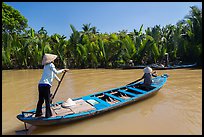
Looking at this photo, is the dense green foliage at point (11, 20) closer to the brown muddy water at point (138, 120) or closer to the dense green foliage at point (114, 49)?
the dense green foliage at point (114, 49)

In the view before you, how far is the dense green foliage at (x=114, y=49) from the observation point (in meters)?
15.9

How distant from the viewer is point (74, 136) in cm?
402

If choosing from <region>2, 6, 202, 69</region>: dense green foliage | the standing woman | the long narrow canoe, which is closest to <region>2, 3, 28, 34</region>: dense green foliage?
<region>2, 6, 202, 69</region>: dense green foliage

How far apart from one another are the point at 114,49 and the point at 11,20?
44.6ft

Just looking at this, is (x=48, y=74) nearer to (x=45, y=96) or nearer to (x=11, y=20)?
(x=45, y=96)

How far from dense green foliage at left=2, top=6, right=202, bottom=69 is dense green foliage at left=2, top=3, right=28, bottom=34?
6.84m

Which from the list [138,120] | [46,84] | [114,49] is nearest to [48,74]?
[46,84]

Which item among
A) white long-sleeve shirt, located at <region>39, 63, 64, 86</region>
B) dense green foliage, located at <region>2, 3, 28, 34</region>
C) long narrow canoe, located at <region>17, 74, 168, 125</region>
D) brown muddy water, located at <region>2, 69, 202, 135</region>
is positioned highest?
dense green foliage, located at <region>2, 3, 28, 34</region>

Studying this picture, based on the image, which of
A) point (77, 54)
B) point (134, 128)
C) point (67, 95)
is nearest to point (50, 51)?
point (77, 54)

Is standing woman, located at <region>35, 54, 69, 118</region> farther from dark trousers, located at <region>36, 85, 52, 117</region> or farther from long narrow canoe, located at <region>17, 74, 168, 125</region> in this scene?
long narrow canoe, located at <region>17, 74, 168, 125</region>

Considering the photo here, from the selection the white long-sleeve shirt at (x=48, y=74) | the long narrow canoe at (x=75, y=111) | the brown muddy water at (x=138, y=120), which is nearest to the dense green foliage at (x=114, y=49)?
the brown muddy water at (x=138, y=120)

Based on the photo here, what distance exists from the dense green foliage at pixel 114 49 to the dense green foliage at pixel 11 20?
6844 mm

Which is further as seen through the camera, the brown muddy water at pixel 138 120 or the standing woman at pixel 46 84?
the brown muddy water at pixel 138 120

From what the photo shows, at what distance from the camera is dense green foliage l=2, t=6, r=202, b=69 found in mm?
15873
